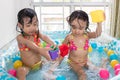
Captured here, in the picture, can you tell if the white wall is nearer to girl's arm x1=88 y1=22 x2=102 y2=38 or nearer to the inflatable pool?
the inflatable pool

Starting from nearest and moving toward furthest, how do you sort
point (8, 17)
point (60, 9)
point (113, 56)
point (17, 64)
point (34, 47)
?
point (34, 47), point (17, 64), point (113, 56), point (8, 17), point (60, 9)

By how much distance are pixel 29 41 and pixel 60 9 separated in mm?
1882

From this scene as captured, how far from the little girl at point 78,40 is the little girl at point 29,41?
0.68ft

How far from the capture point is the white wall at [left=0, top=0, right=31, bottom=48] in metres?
2.51

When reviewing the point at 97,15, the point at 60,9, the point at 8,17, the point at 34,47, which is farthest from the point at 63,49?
the point at 60,9

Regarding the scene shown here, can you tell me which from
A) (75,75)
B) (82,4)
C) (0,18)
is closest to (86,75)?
(75,75)

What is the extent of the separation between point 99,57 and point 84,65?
0.36 m

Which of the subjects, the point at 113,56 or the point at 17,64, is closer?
the point at 17,64

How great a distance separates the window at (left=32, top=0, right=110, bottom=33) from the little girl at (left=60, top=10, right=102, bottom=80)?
1417 mm

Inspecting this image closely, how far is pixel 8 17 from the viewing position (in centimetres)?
282

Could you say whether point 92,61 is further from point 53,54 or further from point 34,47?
point 34,47

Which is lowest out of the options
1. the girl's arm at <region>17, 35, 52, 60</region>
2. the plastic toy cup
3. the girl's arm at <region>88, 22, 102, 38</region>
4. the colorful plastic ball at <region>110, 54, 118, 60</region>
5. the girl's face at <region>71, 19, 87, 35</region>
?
the colorful plastic ball at <region>110, 54, 118, 60</region>

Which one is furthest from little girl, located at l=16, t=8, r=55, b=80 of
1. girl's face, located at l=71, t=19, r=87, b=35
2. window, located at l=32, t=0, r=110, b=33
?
window, located at l=32, t=0, r=110, b=33

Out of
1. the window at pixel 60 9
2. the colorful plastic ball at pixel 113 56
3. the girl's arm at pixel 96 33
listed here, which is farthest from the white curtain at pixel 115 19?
the girl's arm at pixel 96 33
